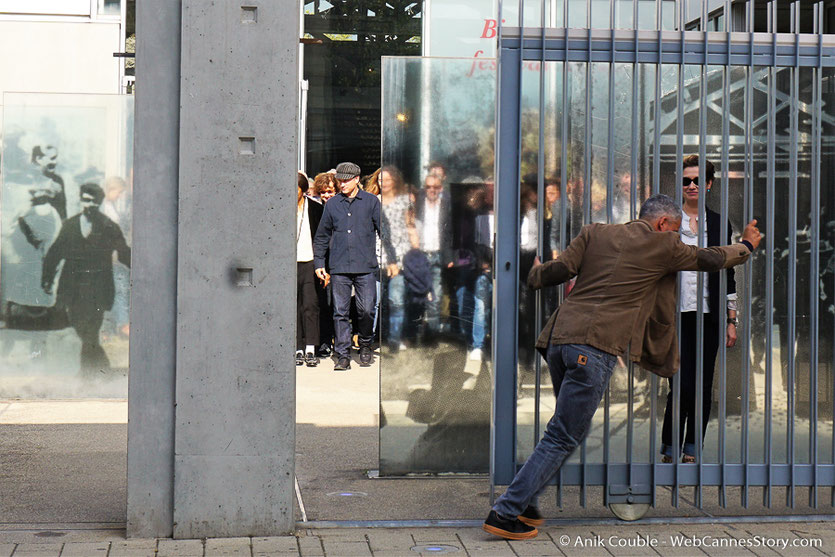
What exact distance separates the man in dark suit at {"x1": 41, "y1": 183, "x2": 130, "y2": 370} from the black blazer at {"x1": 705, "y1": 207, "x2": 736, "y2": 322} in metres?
4.89

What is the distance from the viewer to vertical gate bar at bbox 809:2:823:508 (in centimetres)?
632

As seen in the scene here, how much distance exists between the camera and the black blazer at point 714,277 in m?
6.53

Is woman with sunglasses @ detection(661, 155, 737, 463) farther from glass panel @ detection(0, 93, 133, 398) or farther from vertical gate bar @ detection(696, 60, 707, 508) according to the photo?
glass panel @ detection(0, 93, 133, 398)

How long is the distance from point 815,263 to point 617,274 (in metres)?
1.18

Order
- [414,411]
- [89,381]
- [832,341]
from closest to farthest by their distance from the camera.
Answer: [832,341] → [414,411] → [89,381]

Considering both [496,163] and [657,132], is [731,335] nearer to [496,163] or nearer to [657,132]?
[657,132]

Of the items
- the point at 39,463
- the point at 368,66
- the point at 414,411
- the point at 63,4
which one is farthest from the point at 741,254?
the point at 63,4

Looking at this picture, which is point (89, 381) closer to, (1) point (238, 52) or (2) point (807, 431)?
(1) point (238, 52)

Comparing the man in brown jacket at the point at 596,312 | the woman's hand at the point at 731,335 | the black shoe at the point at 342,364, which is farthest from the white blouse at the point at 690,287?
the black shoe at the point at 342,364

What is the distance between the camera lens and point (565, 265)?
5.89 metres

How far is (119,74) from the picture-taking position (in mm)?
13969

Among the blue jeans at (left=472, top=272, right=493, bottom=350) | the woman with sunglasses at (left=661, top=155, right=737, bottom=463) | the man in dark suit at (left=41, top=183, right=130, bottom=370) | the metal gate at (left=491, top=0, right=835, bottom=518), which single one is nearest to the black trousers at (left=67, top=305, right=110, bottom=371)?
the man in dark suit at (left=41, top=183, right=130, bottom=370)

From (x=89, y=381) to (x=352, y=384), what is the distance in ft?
7.46

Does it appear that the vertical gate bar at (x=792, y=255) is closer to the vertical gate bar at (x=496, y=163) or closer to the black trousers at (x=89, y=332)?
the vertical gate bar at (x=496, y=163)
